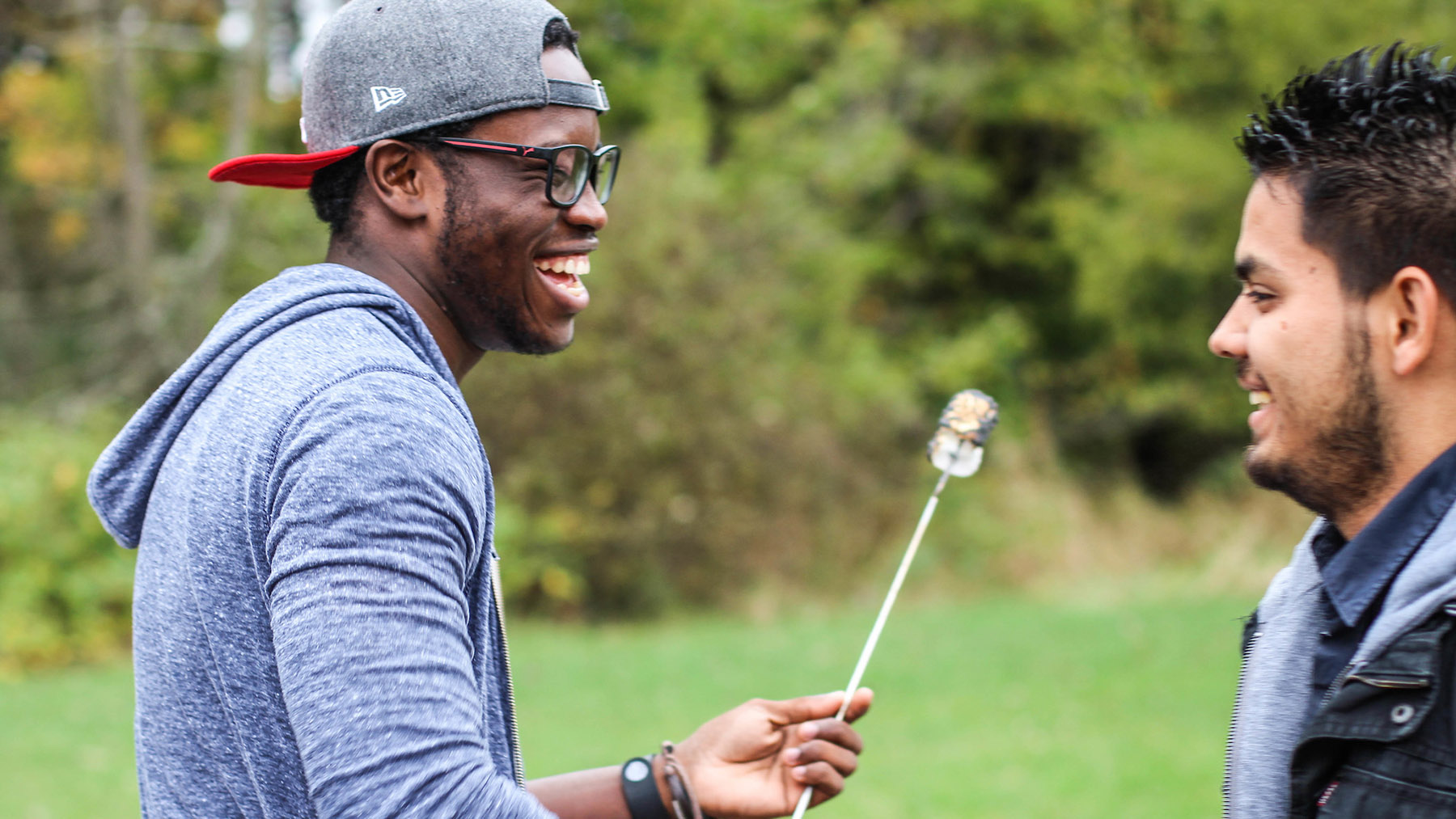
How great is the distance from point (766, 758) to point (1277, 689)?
84cm

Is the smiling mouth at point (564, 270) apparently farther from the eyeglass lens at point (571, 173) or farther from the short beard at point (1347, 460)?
the short beard at point (1347, 460)

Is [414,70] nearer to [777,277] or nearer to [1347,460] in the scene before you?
[1347,460]

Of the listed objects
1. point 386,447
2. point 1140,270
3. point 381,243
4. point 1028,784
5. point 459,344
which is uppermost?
point 1140,270

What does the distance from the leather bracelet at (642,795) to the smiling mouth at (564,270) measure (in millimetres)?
815

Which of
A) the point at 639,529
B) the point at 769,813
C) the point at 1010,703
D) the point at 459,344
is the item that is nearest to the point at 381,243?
the point at 459,344

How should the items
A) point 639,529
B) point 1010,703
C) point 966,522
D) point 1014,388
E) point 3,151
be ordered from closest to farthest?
1. point 1010,703
2. point 639,529
3. point 966,522
4. point 3,151
5. point 1014,388

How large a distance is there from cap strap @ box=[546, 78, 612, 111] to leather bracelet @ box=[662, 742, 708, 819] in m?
1.07

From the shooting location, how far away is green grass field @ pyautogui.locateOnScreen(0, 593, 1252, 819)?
7.00 m

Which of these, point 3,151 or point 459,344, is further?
point 3,151

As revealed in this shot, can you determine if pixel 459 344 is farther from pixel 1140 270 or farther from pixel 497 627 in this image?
pixel 1140 270

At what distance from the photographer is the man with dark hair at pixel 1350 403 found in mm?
1863

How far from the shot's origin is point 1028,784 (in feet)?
23.4

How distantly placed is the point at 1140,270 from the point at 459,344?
1606cm

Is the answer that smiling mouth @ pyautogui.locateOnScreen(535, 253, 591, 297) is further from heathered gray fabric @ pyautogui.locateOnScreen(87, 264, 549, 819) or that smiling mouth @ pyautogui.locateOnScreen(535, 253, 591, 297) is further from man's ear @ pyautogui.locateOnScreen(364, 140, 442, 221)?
heathered gray fabric @ pyautogui.locateOnScreen(87, 264, 549, 819)
